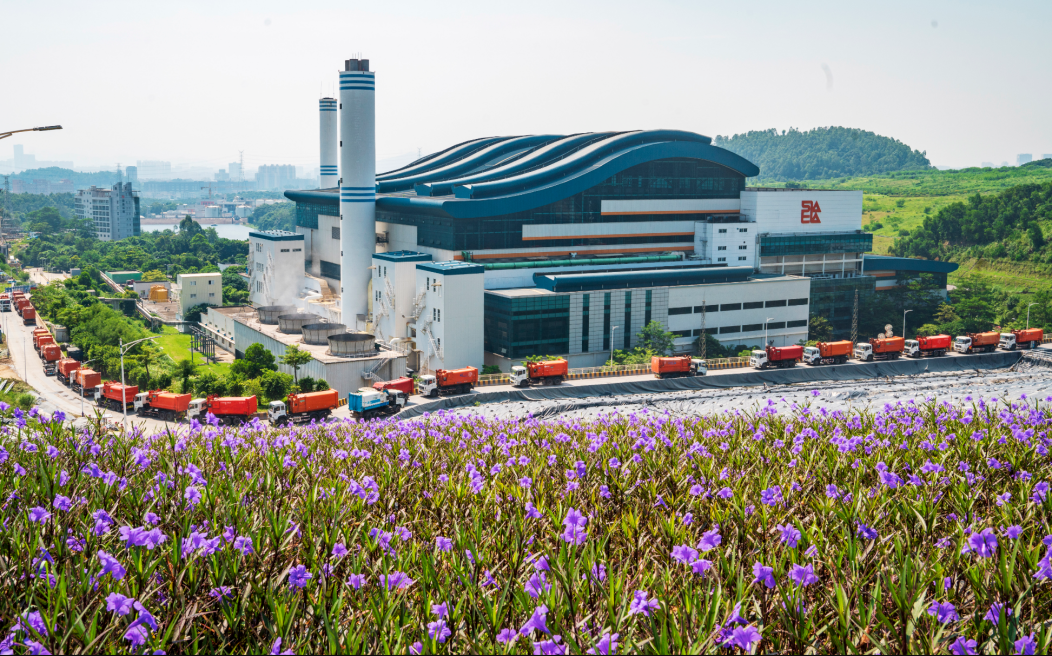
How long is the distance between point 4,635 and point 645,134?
221 ft

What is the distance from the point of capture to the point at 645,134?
71188 mm

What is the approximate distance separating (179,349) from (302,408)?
113 feet

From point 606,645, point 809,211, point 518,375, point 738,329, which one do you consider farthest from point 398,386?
point 809,211

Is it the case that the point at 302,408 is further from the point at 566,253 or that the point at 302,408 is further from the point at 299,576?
the point at 299,576

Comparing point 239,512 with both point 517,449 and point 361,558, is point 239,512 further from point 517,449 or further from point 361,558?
point 517,449

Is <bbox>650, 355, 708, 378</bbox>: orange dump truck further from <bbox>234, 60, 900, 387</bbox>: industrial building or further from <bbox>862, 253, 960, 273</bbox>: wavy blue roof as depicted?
<bbox>862, 253, 960, 273</bbox>: wavy blue roof

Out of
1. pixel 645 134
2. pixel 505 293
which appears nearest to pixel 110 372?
pixel 505 293

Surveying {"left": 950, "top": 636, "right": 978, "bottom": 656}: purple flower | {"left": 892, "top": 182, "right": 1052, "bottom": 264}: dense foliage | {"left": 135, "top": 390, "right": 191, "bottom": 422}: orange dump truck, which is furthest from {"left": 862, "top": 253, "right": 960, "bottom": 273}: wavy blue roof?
{"left": 950, "top": 636, "right": 978, "bottom": 656}: purple flower

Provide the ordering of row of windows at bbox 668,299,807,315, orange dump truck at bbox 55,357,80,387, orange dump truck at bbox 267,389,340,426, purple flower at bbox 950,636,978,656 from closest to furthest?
purple flower at bbox 950,636,978,656 < orange dump truck at bbox 267,389,340,426 < orange dump truck at bbox 55,357,80,387 < row of windows at bbox 668,299,807,315

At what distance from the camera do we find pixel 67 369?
55.6 m

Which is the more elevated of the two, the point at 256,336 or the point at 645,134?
the point at 645,134

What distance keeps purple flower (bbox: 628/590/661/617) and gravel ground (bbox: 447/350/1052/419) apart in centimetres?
2926

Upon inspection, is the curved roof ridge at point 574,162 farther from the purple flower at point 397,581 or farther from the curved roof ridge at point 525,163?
the purple flower at point 397,581

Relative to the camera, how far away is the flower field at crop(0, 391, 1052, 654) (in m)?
7.97
